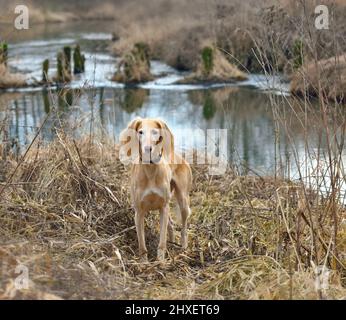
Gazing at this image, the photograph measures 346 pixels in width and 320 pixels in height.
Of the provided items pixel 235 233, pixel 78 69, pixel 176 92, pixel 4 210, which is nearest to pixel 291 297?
pixel 235 233

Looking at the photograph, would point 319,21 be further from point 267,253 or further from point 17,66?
point 17,66

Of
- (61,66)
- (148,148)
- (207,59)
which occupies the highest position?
(207,59)

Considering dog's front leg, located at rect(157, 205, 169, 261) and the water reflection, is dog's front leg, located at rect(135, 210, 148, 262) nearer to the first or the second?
dog's front leg, located at rect(157, 205, 169, 261)

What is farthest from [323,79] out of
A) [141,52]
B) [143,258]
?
[141,52]

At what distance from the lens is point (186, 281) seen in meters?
5.88

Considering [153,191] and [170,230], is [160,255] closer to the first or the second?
[153,191]

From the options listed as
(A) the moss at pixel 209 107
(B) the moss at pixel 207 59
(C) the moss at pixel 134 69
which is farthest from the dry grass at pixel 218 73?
(A) the moss at pixel 209 107

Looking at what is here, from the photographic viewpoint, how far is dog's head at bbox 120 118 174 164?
615 cm

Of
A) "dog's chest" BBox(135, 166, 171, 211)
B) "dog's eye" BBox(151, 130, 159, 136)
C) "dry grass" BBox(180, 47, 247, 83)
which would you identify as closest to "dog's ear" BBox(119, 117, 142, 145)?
"dog's eye" BBox(151, 130, 159, 136)

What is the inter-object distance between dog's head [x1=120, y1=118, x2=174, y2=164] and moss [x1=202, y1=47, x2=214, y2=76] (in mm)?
15195

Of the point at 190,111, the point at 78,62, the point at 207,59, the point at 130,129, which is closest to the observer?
the point at 130,129

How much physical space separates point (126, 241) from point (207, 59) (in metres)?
15.3

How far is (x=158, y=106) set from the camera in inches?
677
